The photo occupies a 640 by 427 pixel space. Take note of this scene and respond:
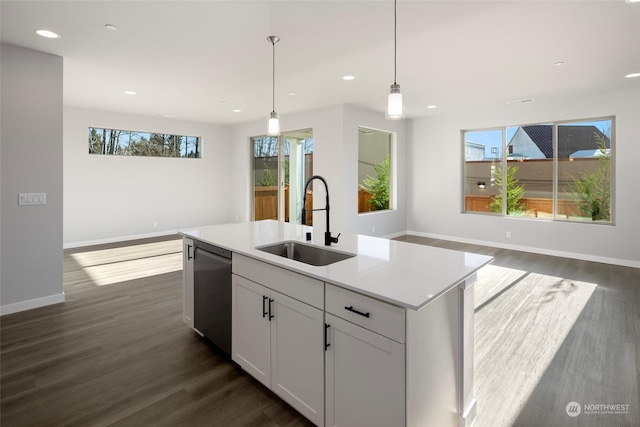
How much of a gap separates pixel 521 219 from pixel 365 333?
18.9 ft

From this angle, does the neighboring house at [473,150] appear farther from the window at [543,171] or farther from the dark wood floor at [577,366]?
the dark wood floor at [577,366]

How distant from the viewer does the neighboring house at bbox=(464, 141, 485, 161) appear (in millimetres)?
6633

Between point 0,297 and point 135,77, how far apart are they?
9.42ft

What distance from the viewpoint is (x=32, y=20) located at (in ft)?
9.16

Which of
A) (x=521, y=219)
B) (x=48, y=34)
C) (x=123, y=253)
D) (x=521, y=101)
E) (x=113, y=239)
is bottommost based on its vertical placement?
(x=123, y=253)

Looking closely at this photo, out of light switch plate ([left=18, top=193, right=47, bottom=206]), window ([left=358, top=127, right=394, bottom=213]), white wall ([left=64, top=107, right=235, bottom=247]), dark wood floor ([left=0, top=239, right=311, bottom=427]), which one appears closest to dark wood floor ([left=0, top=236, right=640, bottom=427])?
dark wood floor ([left=0, top=239, right=311, bottom=427])

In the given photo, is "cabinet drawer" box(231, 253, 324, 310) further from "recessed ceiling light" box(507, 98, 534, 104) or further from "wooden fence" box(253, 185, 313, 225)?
"recessed ceiling light" box(507, 98, 534, 104)

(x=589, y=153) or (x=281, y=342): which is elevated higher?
(x=589, y=153)

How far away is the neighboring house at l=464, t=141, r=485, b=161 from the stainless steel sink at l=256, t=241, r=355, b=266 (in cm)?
551

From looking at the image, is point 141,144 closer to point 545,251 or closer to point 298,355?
point 298,355

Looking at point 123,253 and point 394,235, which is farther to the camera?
point 394,235

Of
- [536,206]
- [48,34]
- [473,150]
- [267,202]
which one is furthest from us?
[267,202]
